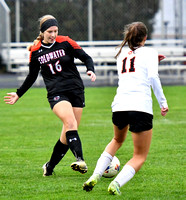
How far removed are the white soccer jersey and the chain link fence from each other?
1755 cm

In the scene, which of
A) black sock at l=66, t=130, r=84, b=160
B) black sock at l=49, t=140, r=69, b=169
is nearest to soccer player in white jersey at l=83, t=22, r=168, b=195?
black sock at l=66, t=130, r=84, b=160

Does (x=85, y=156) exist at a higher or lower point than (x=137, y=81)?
lower

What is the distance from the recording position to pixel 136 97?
5043mm

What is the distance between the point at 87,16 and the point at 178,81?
15.5 feet

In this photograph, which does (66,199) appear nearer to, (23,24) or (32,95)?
(32,95)

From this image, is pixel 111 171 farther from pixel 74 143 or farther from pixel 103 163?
pixel 103 163

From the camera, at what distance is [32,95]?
59.3 feet

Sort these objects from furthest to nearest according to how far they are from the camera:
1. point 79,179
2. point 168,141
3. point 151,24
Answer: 1. point 151,24
2. point 168,141
3. point 79,179

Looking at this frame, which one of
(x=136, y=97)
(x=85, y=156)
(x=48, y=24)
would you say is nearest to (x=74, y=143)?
(x=136, y=97)

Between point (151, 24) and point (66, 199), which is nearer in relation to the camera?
point (66, 199)

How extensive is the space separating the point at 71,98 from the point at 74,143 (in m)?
0.56

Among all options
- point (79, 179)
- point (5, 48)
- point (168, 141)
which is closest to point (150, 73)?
point (79, 179)

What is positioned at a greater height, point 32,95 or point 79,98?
point 79,98

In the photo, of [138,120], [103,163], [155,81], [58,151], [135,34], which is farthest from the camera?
[58,151]
